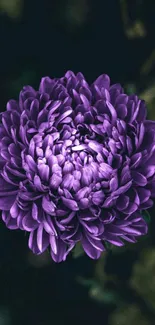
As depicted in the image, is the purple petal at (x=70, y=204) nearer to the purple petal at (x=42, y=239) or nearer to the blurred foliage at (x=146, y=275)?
the purple petal at (x=42, y=239)

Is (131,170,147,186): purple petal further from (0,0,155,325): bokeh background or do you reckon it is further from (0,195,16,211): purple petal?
(0,0,155,325): bokeh background
